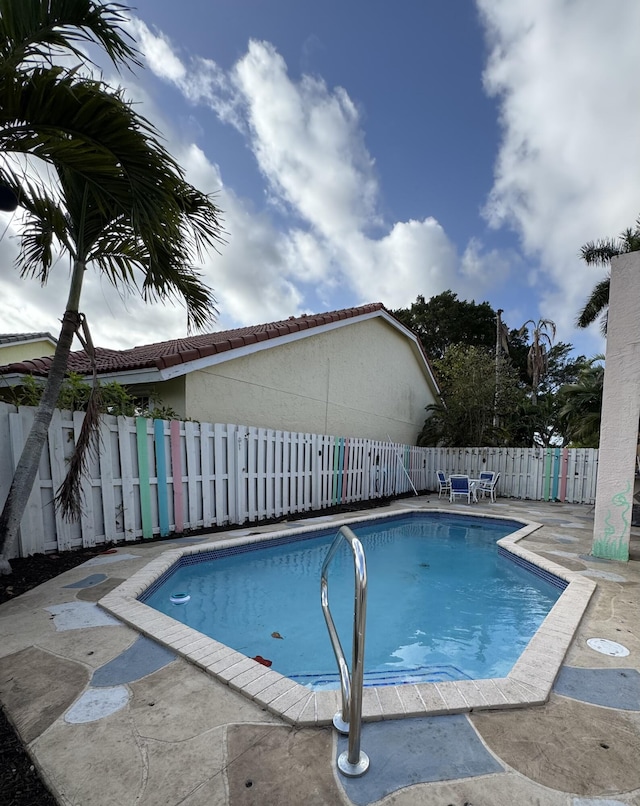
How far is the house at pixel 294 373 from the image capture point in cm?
774

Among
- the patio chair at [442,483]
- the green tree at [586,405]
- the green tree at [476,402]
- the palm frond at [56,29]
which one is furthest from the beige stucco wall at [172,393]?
the green tree at [586,405]

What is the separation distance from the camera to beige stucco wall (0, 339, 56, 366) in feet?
50.7

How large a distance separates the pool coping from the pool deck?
0.04 m

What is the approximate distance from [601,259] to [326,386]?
1286 centimetres

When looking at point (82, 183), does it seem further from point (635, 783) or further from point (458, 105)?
point (458, 105)

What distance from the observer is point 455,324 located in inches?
1130

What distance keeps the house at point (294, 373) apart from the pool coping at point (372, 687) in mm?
4731

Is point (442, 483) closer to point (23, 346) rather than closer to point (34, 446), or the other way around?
point (34, 446)

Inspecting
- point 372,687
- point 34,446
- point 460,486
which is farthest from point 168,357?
point 460,486

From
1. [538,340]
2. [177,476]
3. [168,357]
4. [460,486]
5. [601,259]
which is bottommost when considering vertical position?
[460,486]

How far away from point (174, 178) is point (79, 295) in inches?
82.0

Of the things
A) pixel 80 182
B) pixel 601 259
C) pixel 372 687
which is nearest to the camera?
pixel 372 687

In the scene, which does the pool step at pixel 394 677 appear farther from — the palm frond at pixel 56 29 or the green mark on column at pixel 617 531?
the palm frond at pixel 56 29

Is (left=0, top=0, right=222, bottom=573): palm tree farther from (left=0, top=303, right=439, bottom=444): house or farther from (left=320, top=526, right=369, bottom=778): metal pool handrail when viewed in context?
(left=320, top=526, right=369, bottom=778): metal pool handrail
